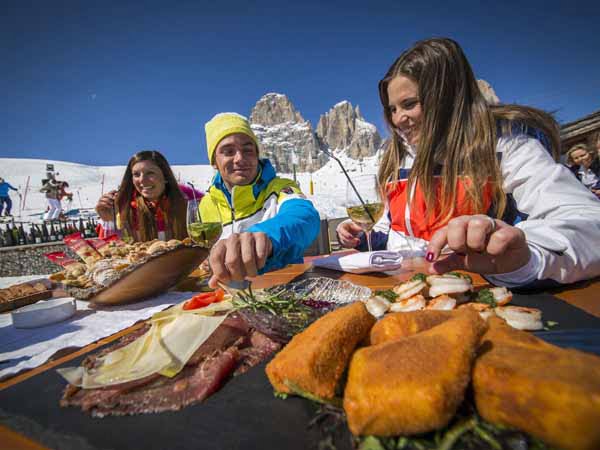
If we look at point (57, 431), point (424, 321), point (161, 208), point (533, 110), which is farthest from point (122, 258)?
point (533, 110)

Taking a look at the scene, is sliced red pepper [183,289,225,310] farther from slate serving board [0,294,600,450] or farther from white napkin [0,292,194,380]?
slate serving board [0,294,600,450]

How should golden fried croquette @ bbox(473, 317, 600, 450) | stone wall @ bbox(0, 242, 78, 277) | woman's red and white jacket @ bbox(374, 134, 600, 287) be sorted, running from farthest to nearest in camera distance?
stone wall @ bbox(0, 242, 78, 277) → woman's red and white jacket @ bbox(374, 134, 600, 287) → golden fried croquette @ bbox(473, 317, 600, 450)

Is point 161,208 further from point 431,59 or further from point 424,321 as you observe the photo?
point 424,321

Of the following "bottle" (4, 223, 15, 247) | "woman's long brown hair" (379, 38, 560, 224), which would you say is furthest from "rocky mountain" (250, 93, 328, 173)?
"woman's long brown hair" (379, 38, 560, 224)

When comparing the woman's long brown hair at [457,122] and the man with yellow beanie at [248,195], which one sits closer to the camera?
the woman's long brown hair at [457,122]

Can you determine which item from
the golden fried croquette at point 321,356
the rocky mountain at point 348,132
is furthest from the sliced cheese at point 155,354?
the rocky mountain at point 348,132

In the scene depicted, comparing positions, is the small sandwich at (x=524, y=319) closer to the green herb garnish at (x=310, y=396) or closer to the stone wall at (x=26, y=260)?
the green herb garnish at (x=310, y=396)

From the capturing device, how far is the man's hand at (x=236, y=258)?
1.45 metres

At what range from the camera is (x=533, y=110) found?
2.53 metres

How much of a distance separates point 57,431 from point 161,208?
4.24 metres

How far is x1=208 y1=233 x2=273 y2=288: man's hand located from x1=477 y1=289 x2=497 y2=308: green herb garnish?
1.08 m

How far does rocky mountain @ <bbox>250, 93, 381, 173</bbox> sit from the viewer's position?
341 ft

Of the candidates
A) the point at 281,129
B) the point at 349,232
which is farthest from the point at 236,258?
the point at 281,129

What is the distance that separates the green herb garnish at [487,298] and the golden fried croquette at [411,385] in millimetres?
668
